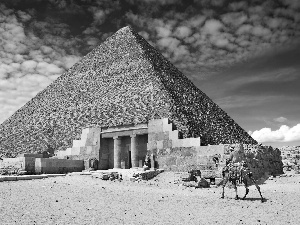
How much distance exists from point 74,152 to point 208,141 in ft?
45.8

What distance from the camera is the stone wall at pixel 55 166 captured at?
17364 mm

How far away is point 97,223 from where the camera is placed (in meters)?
5.29

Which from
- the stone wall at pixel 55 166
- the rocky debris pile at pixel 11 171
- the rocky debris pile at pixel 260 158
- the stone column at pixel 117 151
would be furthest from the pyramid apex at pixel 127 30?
the rocky debris pile at pixel 11 171

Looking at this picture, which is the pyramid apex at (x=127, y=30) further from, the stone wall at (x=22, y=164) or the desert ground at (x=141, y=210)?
the desert ground at (x=141, y=210)

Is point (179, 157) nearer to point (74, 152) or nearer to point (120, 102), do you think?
point (74, 152)

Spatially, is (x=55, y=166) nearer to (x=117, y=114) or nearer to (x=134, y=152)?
(x=134, y=152)

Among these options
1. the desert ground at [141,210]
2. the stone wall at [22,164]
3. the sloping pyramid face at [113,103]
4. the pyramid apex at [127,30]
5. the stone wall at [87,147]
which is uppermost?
the pyramid apex at [127,30]

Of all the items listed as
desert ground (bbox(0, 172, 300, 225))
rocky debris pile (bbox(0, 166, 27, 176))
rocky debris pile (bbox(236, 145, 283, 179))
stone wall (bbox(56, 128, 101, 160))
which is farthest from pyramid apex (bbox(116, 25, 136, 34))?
desert ground (bbox(0, 172, 300, 225))

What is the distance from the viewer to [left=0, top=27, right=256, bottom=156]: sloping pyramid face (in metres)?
29.4

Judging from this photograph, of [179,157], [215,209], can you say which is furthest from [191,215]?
[179,157]

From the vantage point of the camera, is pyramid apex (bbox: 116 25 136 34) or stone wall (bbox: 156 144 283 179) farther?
pyramid apex (bbox: 116 25 136 34)

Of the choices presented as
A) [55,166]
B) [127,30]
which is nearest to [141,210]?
[55,166]

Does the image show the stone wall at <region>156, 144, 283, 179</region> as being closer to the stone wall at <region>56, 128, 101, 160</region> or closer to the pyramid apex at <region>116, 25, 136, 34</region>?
the stone wall at <region>56, 128, 101, 160</region>

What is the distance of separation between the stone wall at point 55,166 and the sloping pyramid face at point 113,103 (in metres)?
5.50
